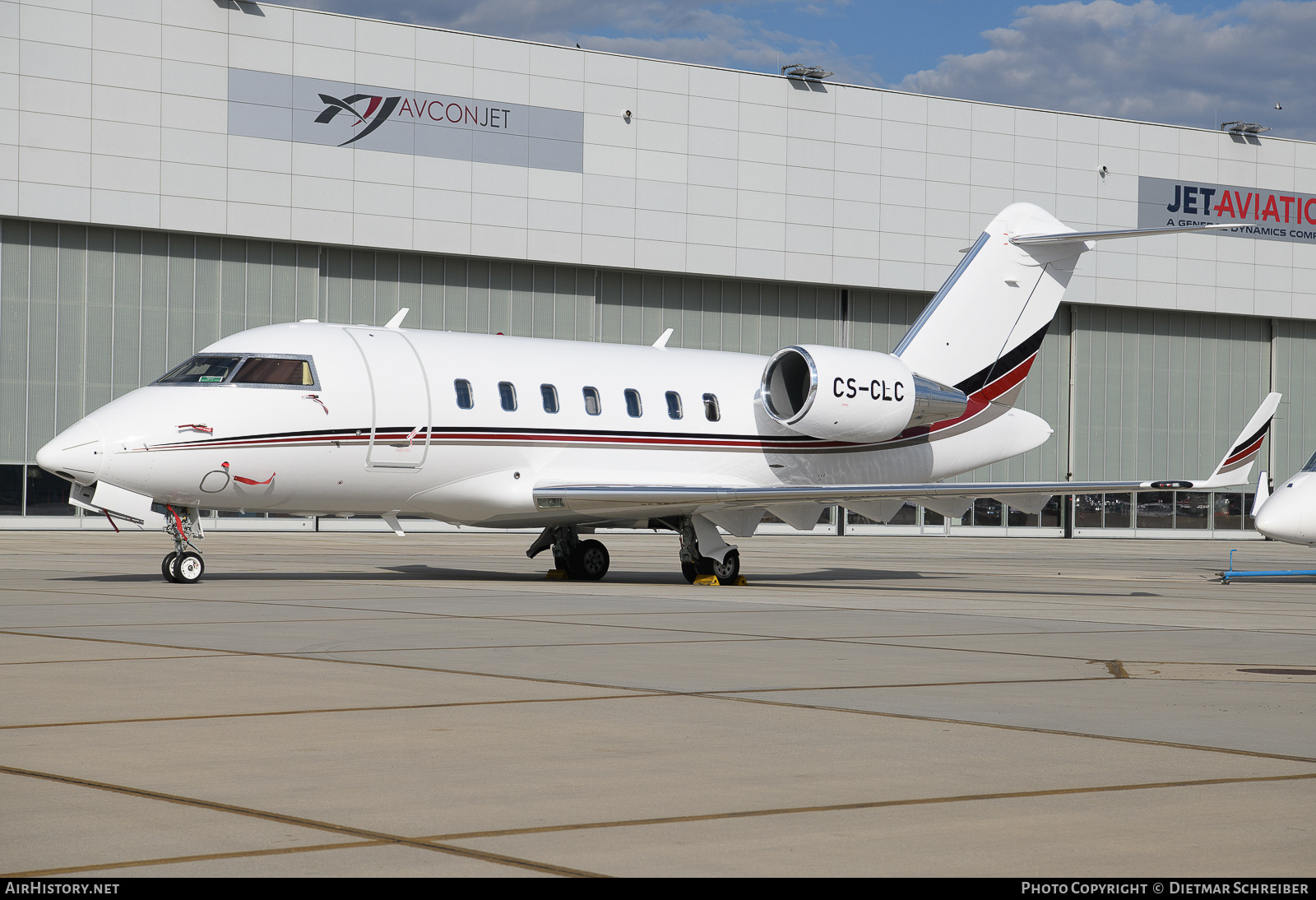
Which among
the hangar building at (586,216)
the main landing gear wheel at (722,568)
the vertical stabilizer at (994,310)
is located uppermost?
the hangar building at (586,216)

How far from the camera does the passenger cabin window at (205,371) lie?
659 inches

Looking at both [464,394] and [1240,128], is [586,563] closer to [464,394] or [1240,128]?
[464,394]

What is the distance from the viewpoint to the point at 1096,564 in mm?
31234

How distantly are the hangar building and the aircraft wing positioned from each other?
975 inches

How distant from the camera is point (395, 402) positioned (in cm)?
1767

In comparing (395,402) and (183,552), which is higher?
(395,402)

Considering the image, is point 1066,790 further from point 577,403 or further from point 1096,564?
point 1096,564

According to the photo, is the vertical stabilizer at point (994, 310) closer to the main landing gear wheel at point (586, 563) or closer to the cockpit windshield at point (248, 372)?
the main landing gear wheel at point (586, 563)

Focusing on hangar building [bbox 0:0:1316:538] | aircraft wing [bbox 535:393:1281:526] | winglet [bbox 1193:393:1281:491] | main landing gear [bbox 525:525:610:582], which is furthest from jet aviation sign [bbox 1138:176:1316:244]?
main landing gear [bbox 525:525:610:582]

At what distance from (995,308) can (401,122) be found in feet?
82.0

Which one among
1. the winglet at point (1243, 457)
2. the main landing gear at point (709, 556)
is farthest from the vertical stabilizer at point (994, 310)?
the main landing gear at point (709, 556)

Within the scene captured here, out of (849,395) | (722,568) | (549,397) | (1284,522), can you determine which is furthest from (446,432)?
(1284,522)

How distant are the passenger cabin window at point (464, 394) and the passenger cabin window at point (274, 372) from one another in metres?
1.97
